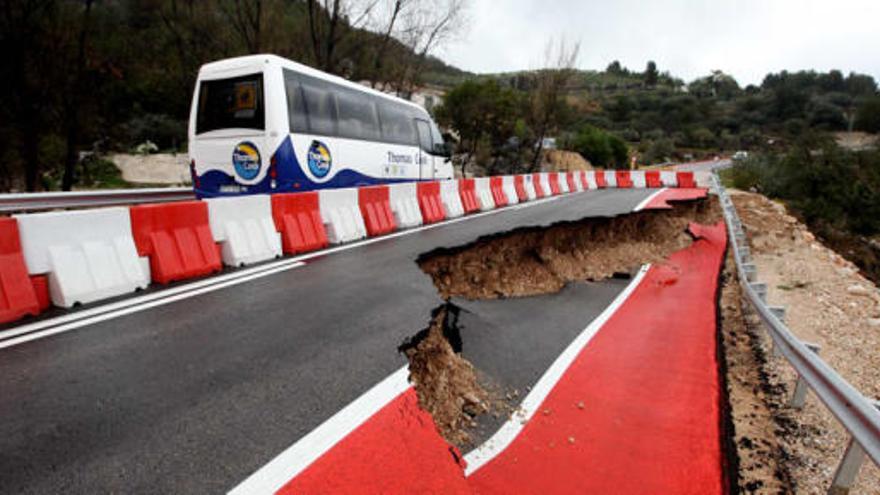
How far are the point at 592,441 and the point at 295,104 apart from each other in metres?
8.09

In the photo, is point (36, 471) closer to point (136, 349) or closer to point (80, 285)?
point (136, 349)

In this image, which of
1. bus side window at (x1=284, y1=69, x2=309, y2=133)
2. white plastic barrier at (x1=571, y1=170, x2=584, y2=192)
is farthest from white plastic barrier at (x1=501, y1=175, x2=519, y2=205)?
bus side window at (x1=284, y1=69, x2=309, y2=133)

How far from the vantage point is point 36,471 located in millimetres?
2203

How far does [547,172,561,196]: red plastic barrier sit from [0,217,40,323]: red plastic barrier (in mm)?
17302

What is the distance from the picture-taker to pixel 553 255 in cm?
893

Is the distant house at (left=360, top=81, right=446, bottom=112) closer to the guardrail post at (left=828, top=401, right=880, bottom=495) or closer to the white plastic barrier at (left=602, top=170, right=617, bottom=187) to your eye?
the white plastic barrier at (left=602, top=170, right=617, bottom=187)

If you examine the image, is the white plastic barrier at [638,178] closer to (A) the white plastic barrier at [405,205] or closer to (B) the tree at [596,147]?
(A) the white plastic barrier at [405,205]

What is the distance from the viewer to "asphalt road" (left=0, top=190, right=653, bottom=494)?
230 cm

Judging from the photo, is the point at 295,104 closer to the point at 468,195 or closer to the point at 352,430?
the point at 468,195

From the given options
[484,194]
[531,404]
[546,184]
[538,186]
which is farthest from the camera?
[546,184]

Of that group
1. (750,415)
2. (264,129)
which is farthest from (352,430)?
(264,129)

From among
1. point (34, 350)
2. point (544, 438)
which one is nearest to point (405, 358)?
point (544, 438)

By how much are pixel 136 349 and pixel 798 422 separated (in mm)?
4897

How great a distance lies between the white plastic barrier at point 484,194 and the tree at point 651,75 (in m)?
159
